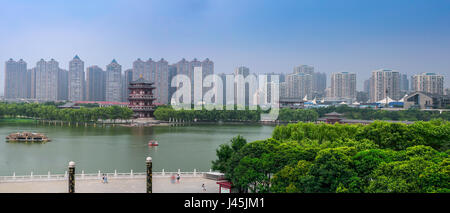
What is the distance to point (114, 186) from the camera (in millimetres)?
9156

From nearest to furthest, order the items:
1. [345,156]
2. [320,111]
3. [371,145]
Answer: [345,156], [371,145], [320,111]

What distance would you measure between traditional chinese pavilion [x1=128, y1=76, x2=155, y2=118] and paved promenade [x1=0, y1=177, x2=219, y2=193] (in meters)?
27.7

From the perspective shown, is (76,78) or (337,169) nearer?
(337,169)

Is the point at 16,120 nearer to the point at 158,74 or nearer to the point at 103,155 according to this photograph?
the point at 103,155

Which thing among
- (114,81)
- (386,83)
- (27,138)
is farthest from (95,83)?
(27,138)

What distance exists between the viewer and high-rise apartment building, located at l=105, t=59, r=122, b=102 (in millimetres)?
63312

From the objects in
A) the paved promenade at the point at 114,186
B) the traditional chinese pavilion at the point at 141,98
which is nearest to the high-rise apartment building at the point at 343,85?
the traditional chinese pavilion at the point at 141,98

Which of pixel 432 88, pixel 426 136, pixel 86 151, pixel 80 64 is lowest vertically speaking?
pixel 86 151

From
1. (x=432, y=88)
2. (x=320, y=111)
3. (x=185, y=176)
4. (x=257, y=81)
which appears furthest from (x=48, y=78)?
(x=185, y=176)

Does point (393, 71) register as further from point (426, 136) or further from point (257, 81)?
point (426, 136)

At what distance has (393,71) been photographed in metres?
56.7

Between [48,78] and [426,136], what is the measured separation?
59064 mm

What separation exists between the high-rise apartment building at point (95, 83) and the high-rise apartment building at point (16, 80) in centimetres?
992

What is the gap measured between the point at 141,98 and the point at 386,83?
35.6 meters
